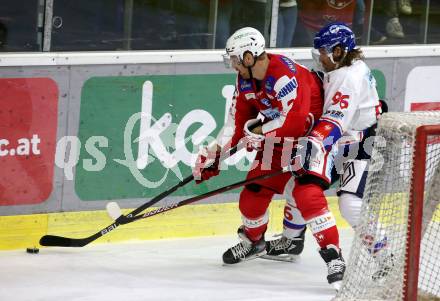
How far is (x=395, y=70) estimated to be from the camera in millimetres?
7012

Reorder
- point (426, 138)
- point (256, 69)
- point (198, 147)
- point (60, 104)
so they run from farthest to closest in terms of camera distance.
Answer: point (198, 147) → point (60, 104) → point (256, 69) → point (426, 138)

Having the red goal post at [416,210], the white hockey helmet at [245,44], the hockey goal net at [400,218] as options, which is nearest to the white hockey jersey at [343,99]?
the hockey goal net at [400,218]

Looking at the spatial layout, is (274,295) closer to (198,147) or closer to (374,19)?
(198,147)

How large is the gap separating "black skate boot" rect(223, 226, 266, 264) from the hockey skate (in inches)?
5.7

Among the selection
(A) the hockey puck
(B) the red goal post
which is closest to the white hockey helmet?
(B) the red goal post

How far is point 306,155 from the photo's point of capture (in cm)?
546

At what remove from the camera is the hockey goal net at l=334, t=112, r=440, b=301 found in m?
4.86

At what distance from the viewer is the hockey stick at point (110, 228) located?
5.74m

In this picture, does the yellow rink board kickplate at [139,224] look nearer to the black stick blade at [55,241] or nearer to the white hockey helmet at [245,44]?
the black stick blade at [55,241]

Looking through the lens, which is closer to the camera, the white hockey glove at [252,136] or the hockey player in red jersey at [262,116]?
the hockey player in red jersey at [262,116]

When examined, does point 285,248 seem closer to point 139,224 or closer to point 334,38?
point 139,224

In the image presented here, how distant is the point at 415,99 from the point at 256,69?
1.98 meters

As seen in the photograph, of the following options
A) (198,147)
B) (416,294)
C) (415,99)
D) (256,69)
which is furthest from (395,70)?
(416,294)

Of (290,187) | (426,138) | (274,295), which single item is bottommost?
(274,295)
